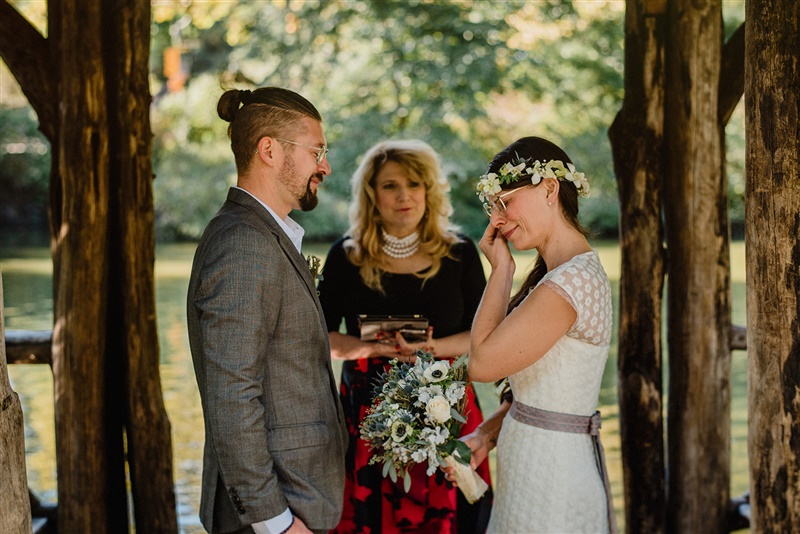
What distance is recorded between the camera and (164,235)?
26188 millimetres

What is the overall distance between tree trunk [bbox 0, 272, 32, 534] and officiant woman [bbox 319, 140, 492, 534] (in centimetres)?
176

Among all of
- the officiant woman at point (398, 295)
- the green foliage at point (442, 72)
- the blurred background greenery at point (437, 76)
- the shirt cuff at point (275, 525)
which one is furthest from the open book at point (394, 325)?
the green foliage at point (442, 72)

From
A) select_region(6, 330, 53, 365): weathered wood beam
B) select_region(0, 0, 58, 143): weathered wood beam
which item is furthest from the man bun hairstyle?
select_region(6, 330, 53, 365): weathered wood beam

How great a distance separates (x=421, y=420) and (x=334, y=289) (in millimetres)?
1592

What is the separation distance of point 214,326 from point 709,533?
341cm

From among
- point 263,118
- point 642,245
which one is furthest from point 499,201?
point 642,245

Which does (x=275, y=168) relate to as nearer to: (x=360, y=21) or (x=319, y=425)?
(x=319, y=425)

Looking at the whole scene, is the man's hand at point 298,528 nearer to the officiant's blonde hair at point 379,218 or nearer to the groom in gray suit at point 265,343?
the groom in gray suit at point 265,343

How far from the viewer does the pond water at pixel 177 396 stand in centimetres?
779

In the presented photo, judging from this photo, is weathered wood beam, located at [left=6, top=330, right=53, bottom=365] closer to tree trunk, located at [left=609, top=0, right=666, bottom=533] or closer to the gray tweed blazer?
the gray tweed blazer

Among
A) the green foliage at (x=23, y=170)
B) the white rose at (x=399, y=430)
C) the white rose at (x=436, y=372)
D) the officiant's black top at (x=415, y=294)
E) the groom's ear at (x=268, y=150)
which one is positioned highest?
the green foliage at (x=23, y=170)

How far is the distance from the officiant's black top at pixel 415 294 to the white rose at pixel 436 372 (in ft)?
4.47

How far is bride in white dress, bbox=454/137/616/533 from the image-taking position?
284 centimetres

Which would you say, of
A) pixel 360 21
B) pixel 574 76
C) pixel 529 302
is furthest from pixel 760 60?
pixel 574 76
